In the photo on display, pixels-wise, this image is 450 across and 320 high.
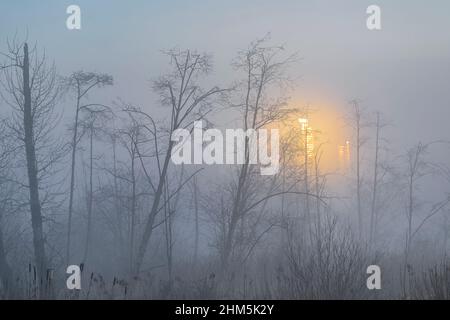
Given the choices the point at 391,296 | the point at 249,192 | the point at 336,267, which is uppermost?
the point at 249,192

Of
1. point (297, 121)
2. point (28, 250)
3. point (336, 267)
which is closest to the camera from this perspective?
point (336, 267)

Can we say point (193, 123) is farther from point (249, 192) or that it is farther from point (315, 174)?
point (315, 174)

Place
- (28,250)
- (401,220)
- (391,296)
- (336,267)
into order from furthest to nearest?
1. (401,220)
2. (28,250)
3. (391,296)
4. (336,267)

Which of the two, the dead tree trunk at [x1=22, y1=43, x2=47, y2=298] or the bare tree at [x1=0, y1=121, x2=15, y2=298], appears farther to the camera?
the dead tree trunk at [x1=22, y1=43, x2=47, y2=298]

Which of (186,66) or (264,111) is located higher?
(186,66)

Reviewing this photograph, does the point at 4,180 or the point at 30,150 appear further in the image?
the point at 4,180

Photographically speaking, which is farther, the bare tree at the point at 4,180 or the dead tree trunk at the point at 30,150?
the dead tree trunk at the point at 30,150

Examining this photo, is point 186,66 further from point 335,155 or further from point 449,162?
point 449,162

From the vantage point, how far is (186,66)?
16406 mm

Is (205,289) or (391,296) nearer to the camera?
(205,289)

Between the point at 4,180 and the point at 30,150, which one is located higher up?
the point at 30,150

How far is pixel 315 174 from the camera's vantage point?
19.8 m

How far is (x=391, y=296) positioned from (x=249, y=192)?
6524 mm

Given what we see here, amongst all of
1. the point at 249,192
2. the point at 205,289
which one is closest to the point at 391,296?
the point at 205,289
